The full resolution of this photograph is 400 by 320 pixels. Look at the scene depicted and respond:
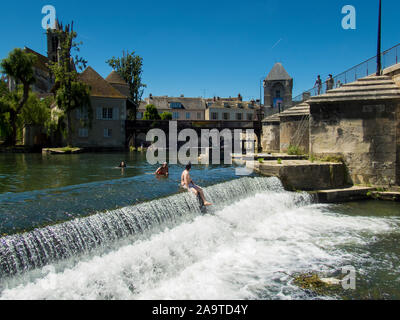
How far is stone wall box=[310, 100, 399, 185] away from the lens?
1244cm

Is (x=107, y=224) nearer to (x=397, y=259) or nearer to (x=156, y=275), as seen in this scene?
(x=156, y=275)

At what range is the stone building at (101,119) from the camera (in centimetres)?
3878

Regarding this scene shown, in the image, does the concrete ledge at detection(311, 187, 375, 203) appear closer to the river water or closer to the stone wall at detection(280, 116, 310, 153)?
the river water

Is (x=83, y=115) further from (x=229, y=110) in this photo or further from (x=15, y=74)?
(x=229, y=110)

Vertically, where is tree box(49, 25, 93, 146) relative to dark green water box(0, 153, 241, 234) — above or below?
above

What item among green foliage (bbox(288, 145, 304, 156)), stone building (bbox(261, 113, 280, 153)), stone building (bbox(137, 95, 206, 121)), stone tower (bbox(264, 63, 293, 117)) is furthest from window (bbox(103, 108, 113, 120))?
stone building (bbox(137, 95, 206, 121))

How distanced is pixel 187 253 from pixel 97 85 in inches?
1452

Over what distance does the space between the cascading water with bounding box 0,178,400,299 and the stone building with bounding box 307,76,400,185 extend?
10.5ft

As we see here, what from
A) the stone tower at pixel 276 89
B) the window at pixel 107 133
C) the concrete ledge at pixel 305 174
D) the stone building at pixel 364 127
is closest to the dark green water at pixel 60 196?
the concrete ledge at pixel 305 174

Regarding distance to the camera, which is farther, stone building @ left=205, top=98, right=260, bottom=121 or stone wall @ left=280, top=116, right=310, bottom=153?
stone building @ left=205, top=98, right=260, bottom=121

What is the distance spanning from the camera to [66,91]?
33938 millimetres

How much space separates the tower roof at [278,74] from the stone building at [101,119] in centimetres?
2364

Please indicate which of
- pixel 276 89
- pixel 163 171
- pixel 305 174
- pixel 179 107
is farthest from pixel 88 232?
pixel 179 107

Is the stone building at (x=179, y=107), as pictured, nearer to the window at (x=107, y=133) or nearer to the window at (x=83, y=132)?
the window at (x=107, y=133)
